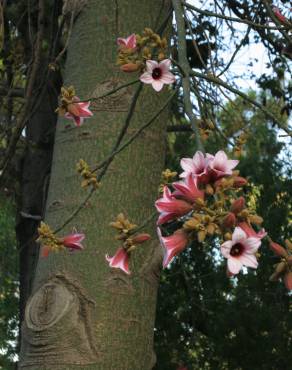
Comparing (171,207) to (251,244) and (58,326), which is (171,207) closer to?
(251,244)

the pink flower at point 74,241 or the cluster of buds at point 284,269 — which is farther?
the pink flower at point 74,241

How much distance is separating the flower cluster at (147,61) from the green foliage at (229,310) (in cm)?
293

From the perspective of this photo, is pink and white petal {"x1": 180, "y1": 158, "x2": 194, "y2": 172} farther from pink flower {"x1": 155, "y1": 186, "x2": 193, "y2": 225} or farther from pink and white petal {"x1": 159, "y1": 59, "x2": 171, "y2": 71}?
pink and white petal {"x1": 159, "y1": 59, "x2": 171, "y2": 71}

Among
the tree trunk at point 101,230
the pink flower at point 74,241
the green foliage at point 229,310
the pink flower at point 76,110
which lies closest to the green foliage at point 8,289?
the green foliage at point 229,310

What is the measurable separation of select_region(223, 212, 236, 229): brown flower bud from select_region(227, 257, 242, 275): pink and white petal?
0.19ft

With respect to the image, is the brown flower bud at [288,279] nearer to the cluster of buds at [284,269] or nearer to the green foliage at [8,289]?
the cluster of buds at [284,269]

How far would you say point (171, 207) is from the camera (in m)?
1.27

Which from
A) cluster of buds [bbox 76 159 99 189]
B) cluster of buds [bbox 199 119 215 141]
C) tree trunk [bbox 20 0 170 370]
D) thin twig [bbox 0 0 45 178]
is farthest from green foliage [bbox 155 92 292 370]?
cluster of buds [bbox 76 159 99 189]

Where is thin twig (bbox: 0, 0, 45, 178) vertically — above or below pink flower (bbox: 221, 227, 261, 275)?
above

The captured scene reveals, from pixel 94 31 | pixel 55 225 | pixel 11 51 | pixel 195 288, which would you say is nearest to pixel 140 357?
pixel 55 225

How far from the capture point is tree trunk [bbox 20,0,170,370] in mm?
2053

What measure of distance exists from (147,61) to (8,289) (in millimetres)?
6291

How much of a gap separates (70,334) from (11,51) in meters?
2.34

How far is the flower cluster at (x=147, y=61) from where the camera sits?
1524 millimetres
